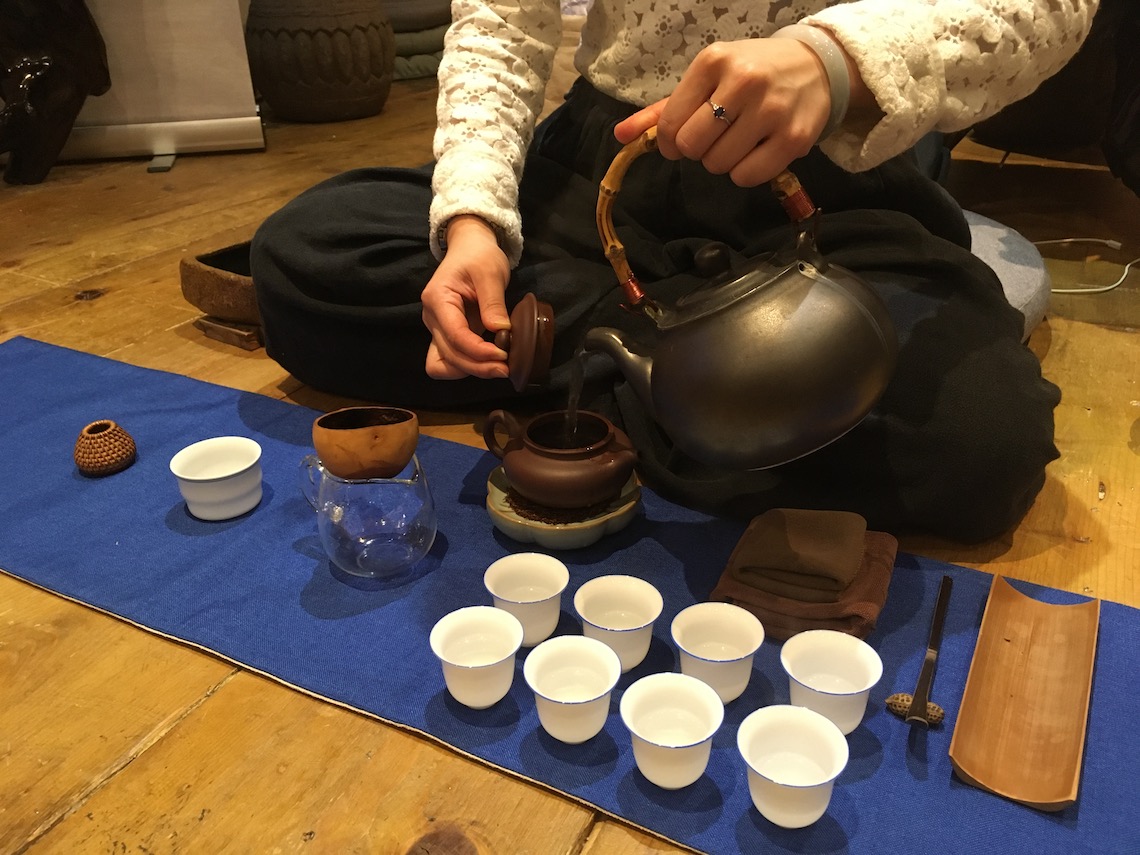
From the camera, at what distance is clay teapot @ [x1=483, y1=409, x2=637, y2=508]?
1039 millimetres

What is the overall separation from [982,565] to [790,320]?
1.50 feet

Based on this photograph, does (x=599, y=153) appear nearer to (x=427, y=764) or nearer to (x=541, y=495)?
(x=541, y=495)

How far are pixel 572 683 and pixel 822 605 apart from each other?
10.3 inches

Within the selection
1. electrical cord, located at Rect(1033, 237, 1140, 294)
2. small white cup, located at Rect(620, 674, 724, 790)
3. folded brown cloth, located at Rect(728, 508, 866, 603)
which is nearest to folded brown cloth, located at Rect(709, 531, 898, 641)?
folded brown cloth, located at Rect(728, 508, 866, 603)

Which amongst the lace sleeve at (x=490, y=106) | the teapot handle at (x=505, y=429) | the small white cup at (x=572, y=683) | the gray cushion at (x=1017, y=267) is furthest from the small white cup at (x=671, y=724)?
the gray cushion at (x=1017, y=267)

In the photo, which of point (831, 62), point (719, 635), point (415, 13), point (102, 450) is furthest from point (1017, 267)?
point (415, 13)

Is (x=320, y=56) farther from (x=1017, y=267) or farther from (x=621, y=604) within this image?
(x=621, y=604)

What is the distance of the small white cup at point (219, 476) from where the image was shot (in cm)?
111

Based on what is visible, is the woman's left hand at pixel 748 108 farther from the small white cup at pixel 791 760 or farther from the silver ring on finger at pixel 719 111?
the small white cup at pixel 791 760

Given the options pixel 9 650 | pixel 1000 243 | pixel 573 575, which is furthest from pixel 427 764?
pixel 1000 243

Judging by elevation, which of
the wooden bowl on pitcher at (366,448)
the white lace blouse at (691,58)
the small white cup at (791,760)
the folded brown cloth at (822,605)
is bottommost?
the folded brown cloth at (822,605)

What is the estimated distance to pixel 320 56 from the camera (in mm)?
3018

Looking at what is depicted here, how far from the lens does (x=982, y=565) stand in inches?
41.8

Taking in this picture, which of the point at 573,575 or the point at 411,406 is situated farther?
the point at 411,406
